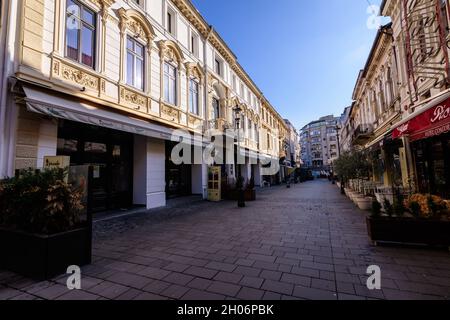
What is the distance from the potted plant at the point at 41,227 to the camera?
10.6 ft

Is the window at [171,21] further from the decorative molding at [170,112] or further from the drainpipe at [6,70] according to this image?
the drainpipe at [6,70]

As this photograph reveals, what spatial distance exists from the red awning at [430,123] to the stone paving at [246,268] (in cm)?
281

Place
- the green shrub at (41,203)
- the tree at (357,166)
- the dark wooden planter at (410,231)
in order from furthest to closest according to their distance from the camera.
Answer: the tree at (357,166), the dark wooden planter at (410,231), the green shrub at (41,203)

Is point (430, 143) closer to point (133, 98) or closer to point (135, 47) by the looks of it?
point (133, 98)

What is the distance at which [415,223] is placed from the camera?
4.16m

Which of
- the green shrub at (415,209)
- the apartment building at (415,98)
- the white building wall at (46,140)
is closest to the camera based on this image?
the green shrub at (415,209)

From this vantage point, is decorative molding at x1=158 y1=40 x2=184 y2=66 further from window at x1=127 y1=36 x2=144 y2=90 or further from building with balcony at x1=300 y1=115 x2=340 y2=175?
building with balcony at x1=300 y1=115 x2=340 y2=175

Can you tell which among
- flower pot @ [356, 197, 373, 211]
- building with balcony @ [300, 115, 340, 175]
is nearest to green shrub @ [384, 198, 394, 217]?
flower pot @ [356, 197, 373, 211]

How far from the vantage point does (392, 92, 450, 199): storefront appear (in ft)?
16.8

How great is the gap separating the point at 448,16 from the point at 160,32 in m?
10.9

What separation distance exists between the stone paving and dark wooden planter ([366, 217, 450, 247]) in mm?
187

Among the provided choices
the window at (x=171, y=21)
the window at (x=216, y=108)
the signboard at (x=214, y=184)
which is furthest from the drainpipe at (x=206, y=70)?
the signboard at (x=214, y=184)

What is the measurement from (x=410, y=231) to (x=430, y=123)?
2959 mm
